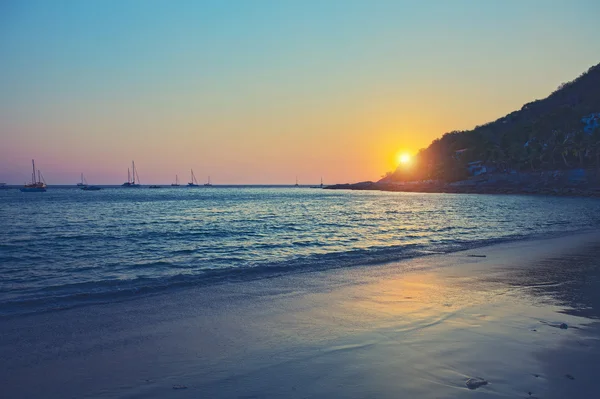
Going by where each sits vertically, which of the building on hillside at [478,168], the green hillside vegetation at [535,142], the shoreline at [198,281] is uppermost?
the green hillside vegetation at [535,142]

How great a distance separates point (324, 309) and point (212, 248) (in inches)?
525

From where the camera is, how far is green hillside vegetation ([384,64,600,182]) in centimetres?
11081

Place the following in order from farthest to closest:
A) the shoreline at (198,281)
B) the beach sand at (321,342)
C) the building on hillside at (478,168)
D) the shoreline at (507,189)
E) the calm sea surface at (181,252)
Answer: the building on hillside at (478,168) → the shoreline at (507,189) → the calm sea surface at (181,252) → the shoreline at (198,281) → the beach sand at (321,342)

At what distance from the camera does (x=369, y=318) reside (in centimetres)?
952

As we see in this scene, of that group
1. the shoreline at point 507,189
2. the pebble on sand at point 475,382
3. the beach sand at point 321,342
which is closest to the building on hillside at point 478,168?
the shoreline at point 507,189

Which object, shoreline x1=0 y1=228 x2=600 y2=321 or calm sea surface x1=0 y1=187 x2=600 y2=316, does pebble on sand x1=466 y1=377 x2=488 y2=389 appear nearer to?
shoreline x1=0 y1=228 x2=600 y2=321

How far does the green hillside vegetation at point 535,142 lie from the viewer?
364ft

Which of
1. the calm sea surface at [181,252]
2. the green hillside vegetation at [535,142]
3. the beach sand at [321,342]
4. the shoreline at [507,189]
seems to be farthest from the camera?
the green hillside vegetation at [535,142]

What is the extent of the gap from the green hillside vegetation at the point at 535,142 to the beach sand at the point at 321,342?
116 m

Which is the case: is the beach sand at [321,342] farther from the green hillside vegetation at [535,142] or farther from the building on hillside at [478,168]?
the building on hillside at [478,168]

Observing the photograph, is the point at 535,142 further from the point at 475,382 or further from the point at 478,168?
the point at 475,382

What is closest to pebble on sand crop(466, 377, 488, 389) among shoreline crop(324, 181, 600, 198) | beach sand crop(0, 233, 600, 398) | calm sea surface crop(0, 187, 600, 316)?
beach sand crop(0, 233, 600, 398)

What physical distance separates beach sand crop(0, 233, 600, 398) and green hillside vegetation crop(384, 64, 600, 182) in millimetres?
115519

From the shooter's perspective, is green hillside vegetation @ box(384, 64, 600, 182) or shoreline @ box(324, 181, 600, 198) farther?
green hillside vegetation @ box(384, 64, 600, 182)
